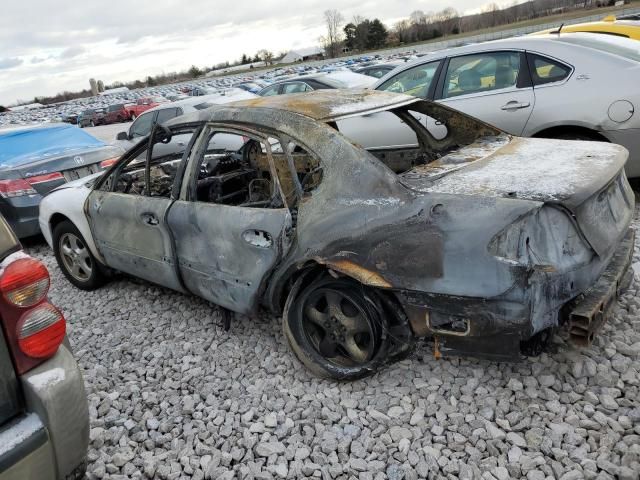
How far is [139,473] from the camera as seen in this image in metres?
2.45

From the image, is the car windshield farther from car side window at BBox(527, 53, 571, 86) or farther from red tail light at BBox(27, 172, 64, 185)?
red tail light at BBox(27, 172, 64, 185)

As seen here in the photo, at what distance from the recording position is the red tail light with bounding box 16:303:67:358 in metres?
1.78

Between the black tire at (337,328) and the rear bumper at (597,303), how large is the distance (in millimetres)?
870

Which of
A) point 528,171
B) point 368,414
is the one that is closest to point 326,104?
point 528,171

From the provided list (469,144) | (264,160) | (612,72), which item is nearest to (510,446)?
(469,144)

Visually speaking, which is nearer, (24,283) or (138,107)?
(24,283)

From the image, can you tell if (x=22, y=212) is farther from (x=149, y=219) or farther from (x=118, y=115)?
(x=118, y=115)

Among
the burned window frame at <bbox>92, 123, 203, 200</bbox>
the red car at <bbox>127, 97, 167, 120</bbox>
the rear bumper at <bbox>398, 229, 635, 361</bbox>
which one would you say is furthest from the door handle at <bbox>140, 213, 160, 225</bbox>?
the red car at <bbox>127, 97, 167, 120</bbox>

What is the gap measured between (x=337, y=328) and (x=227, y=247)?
0.82 m

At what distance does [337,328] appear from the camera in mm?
2809

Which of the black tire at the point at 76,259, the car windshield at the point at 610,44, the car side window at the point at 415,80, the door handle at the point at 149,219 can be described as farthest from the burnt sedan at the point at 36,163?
the car windshield at the point at 610,44

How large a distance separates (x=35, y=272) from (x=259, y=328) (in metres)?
1.91

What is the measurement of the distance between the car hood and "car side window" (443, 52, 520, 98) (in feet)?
6.71

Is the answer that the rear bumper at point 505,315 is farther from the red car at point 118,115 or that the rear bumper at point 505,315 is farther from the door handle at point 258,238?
the red car at point 118,115
